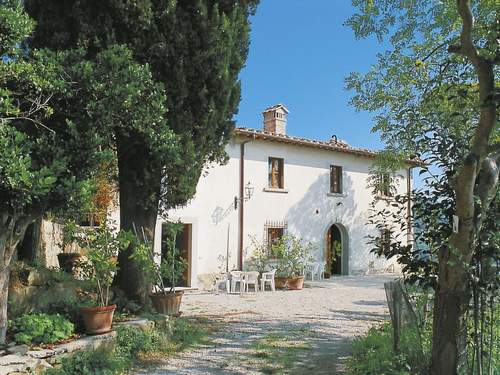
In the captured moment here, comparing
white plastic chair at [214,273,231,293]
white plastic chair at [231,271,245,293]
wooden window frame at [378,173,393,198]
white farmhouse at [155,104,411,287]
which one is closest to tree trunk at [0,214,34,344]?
wooden window frame at [378,173,393,198]

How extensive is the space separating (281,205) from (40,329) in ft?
40.1

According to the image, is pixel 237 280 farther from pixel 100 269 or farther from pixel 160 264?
pixel 100 269

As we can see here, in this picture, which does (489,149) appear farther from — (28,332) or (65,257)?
(65,257)

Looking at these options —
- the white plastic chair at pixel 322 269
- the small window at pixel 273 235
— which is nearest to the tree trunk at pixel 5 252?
the small window at pixel 273 235

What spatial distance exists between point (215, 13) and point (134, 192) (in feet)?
10.3

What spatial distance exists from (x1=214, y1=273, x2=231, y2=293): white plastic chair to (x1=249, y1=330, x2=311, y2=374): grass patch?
5968 mm

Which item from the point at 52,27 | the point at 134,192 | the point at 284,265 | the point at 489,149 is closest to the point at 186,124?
the point at 134,192

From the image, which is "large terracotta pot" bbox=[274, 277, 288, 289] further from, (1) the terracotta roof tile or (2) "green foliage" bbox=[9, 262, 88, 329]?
(2) "green foliage" bbox=[9, 262, 88, 329]

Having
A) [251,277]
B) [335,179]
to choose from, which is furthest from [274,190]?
[251,277]

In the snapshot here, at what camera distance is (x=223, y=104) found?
26.6ft

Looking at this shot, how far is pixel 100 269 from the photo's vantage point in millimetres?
6094

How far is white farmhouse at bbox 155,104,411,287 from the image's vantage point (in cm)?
1498

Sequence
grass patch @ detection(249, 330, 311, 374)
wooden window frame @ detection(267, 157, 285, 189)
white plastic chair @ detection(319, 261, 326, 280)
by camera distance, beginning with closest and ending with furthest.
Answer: grass patch @ detection(249, 330, 311, 374)
wooden window frame @ detection(267, 157, 285, 189)
white plastic chair @ detection(319, 261, 326, 280)

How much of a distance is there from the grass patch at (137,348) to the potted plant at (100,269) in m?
0.32
